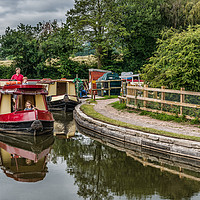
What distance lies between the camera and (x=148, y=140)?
9352 mm

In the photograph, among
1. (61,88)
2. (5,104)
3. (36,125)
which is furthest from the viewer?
(61,88)

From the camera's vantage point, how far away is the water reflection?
6504mm

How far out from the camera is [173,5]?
34094 millimetres

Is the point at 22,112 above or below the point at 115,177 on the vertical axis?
above

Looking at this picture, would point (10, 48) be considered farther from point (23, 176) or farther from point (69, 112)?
point (23, 176)

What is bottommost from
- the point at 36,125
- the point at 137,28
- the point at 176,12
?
the point at 36,125

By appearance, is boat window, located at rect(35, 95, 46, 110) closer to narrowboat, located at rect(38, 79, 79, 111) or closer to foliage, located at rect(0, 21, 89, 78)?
narrowboat, located at rect(38, 79, 79, 111)

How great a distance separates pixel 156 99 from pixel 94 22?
21843mm

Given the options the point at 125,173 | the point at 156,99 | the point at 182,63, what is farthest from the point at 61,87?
the point at 125,173

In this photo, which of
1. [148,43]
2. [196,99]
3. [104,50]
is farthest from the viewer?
[148,43]

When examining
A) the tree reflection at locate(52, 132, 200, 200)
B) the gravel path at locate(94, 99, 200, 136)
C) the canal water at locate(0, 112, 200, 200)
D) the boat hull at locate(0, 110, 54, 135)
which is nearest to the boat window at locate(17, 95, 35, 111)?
the boat hull at locate(0, 110, 54, 135)

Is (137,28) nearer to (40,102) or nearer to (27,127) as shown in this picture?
(40,102)

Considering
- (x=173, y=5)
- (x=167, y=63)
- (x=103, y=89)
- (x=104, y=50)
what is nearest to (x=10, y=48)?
(x=104, y=50)

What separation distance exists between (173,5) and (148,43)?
532 centimetres
